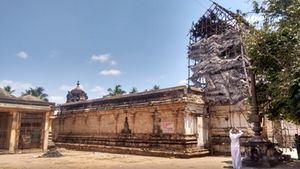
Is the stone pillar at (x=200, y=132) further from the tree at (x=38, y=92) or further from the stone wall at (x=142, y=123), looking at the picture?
the tree at (x=38, y=92)

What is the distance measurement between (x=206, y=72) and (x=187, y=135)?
9593 mm

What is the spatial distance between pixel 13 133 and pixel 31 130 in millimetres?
1476

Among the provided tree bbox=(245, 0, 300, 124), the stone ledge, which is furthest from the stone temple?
tree bbox=(245, 0, 300, 124)

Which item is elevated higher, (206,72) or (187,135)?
(206,72)

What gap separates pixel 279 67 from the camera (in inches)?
481

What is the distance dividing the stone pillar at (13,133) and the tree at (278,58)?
17.5 metres

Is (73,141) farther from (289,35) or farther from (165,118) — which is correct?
(289,35)

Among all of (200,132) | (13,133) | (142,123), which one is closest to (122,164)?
(142,123)

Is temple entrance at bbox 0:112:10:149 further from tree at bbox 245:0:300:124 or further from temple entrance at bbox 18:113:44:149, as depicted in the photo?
tree at bbox 245:0:300:124

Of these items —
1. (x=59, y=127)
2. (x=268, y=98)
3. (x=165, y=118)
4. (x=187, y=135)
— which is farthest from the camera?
(x=59, y=127)

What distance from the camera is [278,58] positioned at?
39.6 feet

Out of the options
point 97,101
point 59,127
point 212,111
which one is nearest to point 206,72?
point 212,111

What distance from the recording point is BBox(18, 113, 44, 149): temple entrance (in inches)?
828

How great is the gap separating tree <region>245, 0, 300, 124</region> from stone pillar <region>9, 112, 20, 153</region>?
17.5 m
